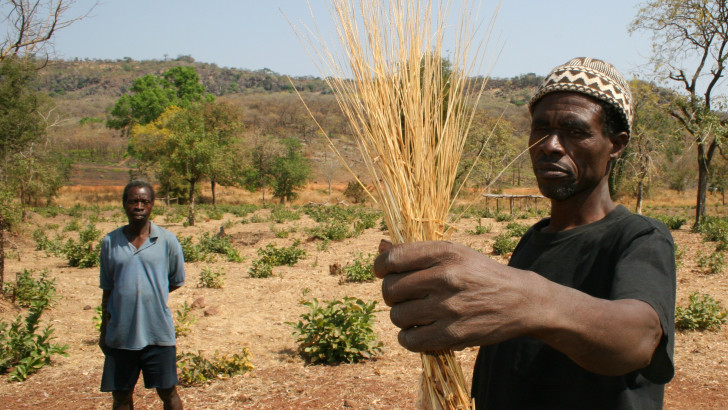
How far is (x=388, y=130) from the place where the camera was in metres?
1.36

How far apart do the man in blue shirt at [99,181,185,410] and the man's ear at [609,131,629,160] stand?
313 cm

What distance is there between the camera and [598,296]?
117cm

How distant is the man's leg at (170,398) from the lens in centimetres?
350

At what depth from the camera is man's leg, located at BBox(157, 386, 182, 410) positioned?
11.5ft

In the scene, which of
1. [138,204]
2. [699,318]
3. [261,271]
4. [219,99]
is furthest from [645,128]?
[219,99]

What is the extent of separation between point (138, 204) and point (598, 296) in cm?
336

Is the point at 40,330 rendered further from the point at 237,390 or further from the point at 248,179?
the point at 248,179

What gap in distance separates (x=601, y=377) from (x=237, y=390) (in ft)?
13.6

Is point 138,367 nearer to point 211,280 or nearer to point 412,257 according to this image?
point 412,257

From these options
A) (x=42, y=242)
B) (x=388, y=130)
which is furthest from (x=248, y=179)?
(x=388, y=130)

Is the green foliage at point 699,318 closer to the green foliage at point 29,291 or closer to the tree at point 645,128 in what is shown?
the tree at point 645,128

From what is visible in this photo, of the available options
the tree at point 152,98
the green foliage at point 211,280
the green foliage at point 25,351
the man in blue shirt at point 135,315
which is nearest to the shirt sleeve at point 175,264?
the man in blue shirt at point 135,315

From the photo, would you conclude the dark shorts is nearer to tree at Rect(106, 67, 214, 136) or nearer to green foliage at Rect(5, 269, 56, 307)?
green foliage at Rect(5, 269, 56, 307)

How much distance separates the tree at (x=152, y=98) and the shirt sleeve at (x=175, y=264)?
58272mm
